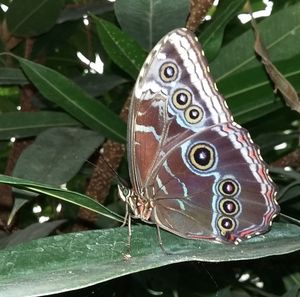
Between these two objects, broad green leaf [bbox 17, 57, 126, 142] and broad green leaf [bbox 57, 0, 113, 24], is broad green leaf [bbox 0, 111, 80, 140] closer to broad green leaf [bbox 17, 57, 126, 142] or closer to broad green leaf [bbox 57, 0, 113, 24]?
broad green leaf [bbox 17, 57, 126, 142]

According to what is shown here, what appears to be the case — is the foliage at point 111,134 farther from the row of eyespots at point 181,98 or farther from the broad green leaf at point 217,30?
the row of eyespots at point 181,98

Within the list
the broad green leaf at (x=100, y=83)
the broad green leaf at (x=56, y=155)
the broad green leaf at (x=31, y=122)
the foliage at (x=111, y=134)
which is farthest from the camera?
the broad green leaf at (x=100, y=83)

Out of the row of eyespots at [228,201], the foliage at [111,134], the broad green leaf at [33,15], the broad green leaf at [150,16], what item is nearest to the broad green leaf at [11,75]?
the foliage at [111,134]

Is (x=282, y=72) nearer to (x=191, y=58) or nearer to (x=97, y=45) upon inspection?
(x=191, y=58)

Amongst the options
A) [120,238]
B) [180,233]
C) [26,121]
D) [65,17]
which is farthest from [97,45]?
[120,238]

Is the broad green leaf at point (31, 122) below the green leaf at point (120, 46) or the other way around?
below

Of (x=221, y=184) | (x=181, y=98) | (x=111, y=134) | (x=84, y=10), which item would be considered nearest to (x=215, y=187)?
(x=221, y=184)

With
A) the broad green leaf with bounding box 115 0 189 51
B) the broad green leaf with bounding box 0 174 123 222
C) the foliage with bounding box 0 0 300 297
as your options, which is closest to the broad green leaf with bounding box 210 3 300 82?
the foliage with bounding box 0 0 300 297
